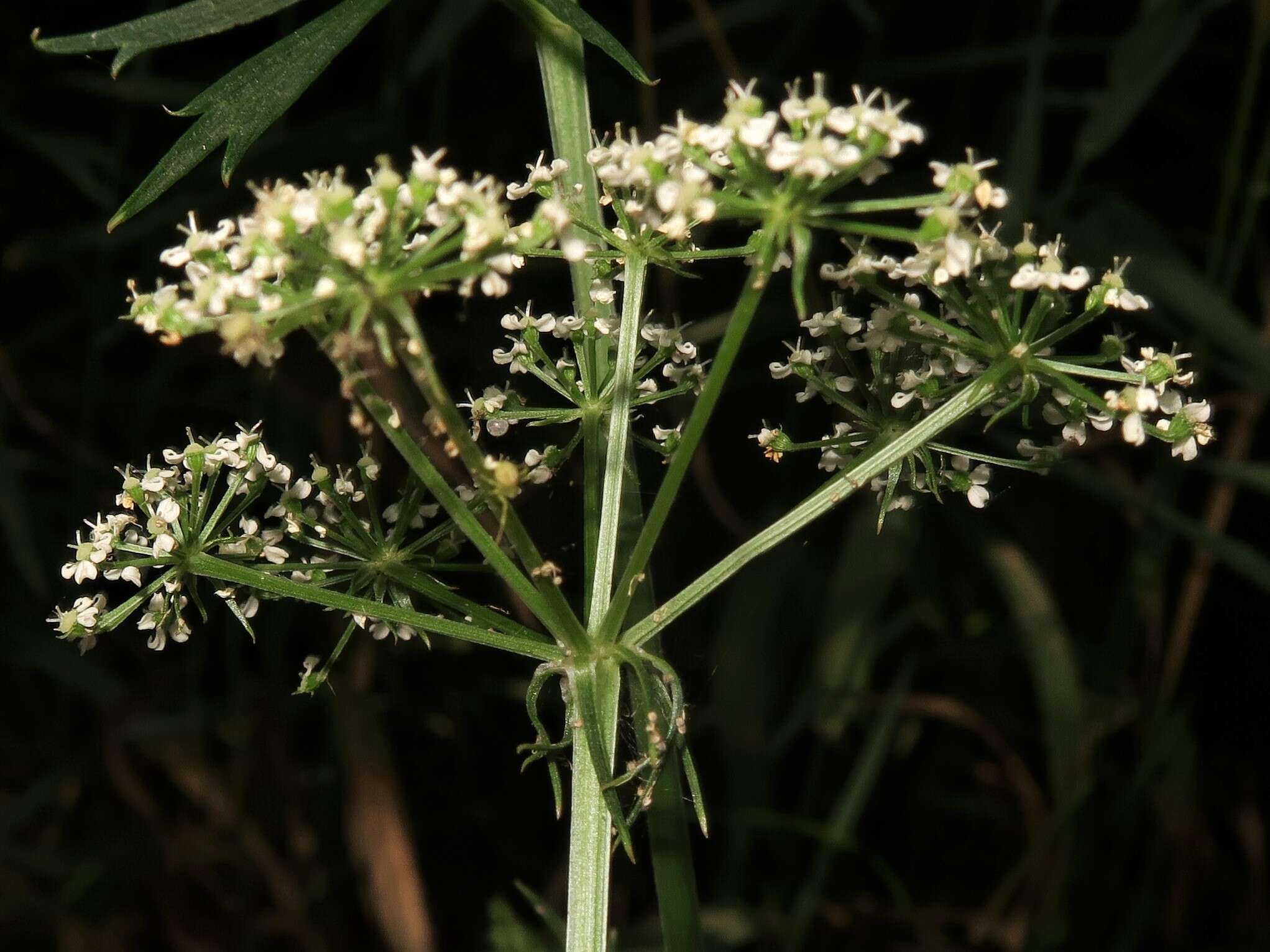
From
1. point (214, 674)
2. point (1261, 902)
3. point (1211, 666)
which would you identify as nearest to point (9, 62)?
point (214, 674)

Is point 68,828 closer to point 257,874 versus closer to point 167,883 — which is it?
Answer: point 167,883

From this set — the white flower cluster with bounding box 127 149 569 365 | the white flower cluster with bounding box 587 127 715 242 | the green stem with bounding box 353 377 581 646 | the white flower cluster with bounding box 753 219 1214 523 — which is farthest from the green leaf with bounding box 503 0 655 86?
the green stem with bounding box 353 377 581 646

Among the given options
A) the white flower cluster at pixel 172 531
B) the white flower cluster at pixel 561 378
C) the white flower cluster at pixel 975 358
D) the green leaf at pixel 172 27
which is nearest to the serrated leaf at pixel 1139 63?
the white flower cluster at pixel 975 358

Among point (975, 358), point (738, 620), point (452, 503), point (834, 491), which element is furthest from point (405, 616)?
point (738, 620)

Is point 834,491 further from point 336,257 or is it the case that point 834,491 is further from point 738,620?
point 738,620

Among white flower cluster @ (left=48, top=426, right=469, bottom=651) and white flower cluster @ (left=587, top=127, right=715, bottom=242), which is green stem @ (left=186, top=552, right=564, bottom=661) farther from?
white flower cluster @ (left=587, top=127, right=715, bottom=242)

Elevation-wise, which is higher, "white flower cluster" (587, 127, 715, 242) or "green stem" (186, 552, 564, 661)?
"white flower cluster" (587, 127, 715, 242)

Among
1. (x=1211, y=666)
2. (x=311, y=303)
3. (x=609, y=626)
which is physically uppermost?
(x=1211, y=666)
